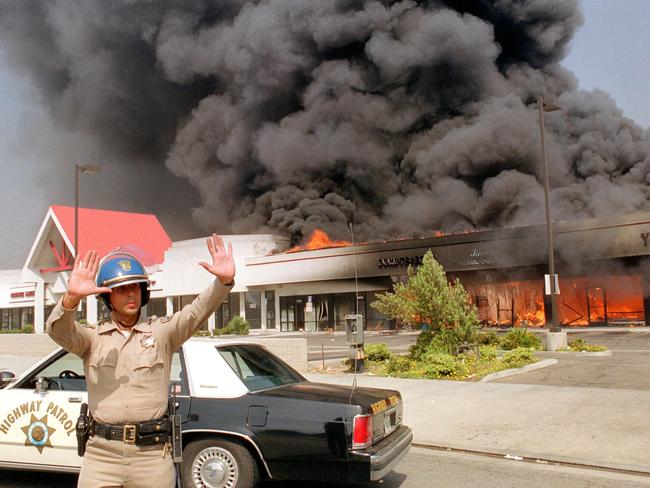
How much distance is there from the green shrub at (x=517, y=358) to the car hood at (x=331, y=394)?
8.80m

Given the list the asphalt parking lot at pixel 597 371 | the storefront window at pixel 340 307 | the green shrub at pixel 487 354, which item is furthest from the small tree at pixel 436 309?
the storefront window at pixel 340 307

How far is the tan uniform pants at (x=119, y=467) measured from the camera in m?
2.95

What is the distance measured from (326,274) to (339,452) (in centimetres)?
3353

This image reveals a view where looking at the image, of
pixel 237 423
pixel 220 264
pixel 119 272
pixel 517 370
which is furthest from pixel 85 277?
pixel 517 370

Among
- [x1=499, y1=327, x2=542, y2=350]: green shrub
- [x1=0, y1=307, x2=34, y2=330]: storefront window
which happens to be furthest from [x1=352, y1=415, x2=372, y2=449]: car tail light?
[x1=0, y1=307, x2=34, y2=330]: storefront window

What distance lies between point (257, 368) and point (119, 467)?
266 centimetres

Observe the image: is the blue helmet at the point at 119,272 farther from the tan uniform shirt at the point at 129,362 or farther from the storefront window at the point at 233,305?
the storefront window at the point at 233,305

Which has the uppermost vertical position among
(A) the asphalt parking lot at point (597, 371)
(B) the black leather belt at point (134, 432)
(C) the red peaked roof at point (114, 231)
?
(C) the red peaked roof at point (114, 231)

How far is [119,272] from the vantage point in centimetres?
311

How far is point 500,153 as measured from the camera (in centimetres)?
4775

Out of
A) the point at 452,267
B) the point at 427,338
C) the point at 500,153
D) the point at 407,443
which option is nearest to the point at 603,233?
the point at 452,267

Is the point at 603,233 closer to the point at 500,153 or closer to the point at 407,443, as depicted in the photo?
the point at 500,153

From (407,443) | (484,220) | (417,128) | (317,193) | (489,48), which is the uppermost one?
(489,48)

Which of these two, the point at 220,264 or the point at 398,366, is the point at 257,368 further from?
the point at 398,366
